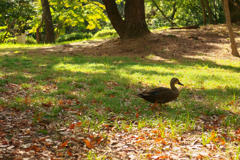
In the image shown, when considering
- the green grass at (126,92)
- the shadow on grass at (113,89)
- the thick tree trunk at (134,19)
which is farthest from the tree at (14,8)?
the shadow on grass at (113,89)

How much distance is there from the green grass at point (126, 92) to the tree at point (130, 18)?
5809mm

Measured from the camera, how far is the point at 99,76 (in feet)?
25.9

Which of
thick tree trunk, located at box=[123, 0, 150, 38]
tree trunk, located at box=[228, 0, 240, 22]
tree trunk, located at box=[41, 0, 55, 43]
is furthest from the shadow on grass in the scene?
tree trunk, located at box=[41, 0, 55, 43]

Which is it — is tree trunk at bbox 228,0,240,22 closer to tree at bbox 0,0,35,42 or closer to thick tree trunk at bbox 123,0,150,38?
thick tree trunk at bbox 123,0,150,38

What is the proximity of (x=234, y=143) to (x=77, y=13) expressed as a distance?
23.2 metres

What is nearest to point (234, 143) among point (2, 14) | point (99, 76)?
point (99, 76)

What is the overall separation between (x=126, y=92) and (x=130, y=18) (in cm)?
946

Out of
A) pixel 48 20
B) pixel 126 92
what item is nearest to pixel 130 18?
pixel 48 20

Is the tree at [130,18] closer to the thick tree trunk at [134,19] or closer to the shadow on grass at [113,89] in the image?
the thick tree trunk at [134,19]

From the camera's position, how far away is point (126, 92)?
253 inches

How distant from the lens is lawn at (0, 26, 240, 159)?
11.2 ft

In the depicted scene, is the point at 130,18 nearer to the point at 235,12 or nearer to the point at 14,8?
the point at 235,12

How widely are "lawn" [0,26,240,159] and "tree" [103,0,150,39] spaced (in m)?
7.11

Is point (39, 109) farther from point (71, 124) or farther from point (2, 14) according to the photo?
point (2, 14)
